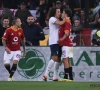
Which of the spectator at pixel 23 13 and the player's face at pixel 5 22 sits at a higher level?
the spectator at pixel 23 13

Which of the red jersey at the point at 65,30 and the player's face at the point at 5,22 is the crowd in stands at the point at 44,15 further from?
the red jersey at the point at 65,30

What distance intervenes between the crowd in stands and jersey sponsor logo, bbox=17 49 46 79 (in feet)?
1.43

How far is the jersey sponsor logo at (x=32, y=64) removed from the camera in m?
16.2

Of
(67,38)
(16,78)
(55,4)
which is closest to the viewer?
(67,38)

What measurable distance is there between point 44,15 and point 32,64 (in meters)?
3.10

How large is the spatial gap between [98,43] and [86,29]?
0.64 metres

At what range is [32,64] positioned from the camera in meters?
16.2

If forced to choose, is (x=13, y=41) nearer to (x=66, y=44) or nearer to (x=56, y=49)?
(x=56, y=49)

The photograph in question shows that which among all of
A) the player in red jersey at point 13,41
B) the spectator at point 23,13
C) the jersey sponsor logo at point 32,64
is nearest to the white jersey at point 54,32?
the player in red jersey at point 13,41

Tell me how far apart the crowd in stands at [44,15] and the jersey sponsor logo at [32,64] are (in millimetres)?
437

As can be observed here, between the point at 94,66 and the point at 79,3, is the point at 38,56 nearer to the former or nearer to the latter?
the point at 94,66

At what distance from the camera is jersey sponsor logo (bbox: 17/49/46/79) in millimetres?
16219

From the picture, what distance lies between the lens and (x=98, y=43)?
1653 cm
